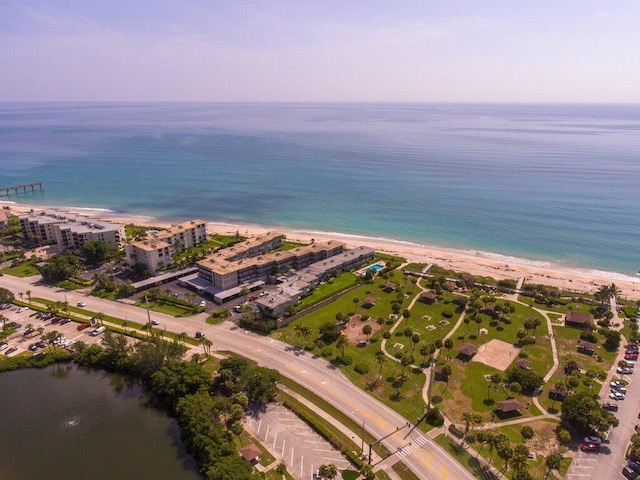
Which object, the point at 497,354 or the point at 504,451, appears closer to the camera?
the point at 504,451

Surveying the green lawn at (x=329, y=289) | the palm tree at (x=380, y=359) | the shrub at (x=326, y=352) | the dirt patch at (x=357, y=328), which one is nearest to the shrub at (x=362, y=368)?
the palm tree at (x=380, y=359)

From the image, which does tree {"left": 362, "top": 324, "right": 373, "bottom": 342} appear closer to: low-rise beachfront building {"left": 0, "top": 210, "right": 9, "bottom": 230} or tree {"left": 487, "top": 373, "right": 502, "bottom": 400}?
tree {"left": 487, "top": 373, "right": 502, "bottom": 400}

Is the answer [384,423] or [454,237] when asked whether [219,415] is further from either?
[454,237]

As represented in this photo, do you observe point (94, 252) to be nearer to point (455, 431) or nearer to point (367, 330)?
point (367, 330)

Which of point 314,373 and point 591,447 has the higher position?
point 591,447

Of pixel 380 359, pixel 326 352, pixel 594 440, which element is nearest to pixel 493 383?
pixel 594 440

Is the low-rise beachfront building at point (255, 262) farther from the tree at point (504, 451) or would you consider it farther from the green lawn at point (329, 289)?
the tree at point (504, 451)
